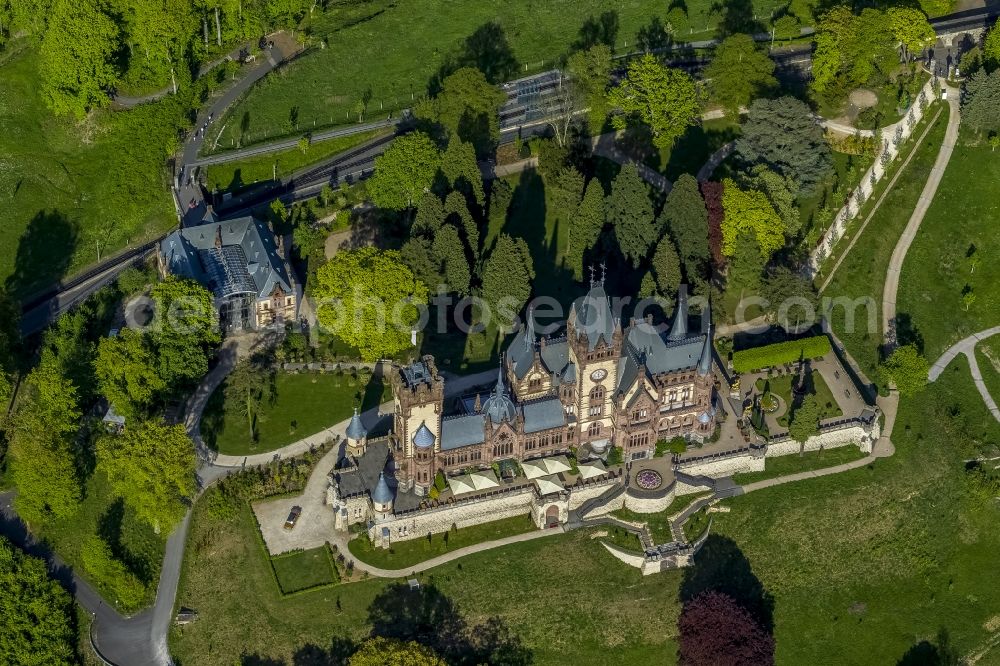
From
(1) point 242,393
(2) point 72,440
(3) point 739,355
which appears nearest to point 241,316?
(1) point 242,393

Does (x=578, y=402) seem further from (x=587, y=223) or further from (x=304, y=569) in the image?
(x=304, y=569)

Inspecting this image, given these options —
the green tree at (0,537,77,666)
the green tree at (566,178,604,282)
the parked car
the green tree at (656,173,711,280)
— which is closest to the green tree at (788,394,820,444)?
the green tree at (656,173,711,280)

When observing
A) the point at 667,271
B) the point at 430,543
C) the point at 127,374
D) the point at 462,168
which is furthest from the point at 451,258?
the point at 127,374

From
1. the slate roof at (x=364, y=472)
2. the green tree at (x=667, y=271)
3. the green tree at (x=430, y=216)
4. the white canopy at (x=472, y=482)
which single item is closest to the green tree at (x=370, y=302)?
the green tree at (x=430, y=216)

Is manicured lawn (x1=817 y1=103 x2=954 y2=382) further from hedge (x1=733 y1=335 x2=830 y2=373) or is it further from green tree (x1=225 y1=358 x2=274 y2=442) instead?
green tree (x1=225 y1=358 x2=274 y2=442)

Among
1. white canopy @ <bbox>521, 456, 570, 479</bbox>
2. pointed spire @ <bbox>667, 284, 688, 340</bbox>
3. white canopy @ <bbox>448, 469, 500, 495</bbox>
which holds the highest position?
pointed spire @ <bbox>667, 284, 688, 340</bbox>

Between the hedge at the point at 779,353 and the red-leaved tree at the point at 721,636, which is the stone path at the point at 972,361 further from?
the red-leaved tree at the point at 721,636

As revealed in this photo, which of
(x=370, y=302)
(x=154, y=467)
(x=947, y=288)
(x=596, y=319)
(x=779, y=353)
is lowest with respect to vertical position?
(x=947, y=288)
